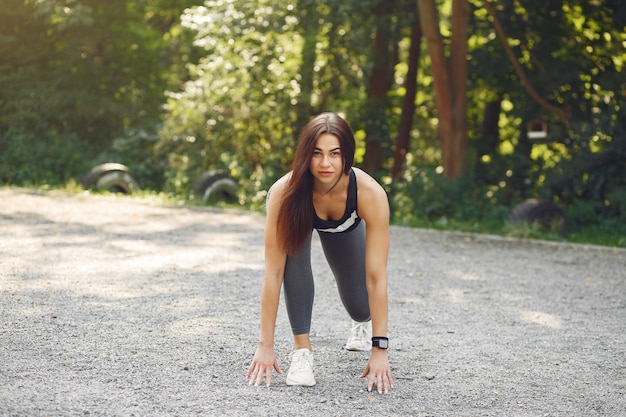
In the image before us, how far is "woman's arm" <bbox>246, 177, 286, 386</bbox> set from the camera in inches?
152

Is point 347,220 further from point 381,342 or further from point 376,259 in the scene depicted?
point 381,342

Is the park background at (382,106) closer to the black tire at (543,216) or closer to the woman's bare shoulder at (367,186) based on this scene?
the black tire at (543,216)

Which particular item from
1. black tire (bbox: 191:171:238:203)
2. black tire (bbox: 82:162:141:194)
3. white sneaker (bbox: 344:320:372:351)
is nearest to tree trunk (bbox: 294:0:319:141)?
black tire (bbox: 191:171:238:203)

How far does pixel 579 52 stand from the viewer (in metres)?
13.8

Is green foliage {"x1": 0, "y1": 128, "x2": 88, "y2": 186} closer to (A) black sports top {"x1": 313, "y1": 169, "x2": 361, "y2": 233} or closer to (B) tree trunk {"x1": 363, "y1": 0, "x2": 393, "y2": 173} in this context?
(B) tree trunk {"x1": 363, "y1": 0, "x2": 393, "y2": 173}

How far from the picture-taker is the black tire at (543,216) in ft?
35.2

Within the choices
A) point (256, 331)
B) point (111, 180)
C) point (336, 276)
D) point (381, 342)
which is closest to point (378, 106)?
point (111, 180)

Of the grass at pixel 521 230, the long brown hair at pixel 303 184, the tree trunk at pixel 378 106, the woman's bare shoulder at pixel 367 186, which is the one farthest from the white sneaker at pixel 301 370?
the tree trunk at pixel 378 106

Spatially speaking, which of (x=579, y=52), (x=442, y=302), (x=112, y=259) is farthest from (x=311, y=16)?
(x=442, y=302)

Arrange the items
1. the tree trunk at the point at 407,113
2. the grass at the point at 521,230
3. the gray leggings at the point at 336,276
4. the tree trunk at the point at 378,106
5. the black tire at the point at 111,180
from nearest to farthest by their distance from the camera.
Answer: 1. the gray leggings at the point at 336,276
2. the grass at the point at 521,230
3. the black tire at the point at 111,180
4. the tree trunk at the point at 378,106
5. the tree trunk at the point at 407,113

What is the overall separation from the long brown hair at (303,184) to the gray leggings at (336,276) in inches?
4.5

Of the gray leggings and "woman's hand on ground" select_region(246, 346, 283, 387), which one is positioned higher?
the gray leggings

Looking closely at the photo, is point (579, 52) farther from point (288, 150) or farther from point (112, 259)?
point (112, 259)

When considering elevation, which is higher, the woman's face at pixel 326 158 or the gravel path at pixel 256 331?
the woman's face at pixel 326 158
